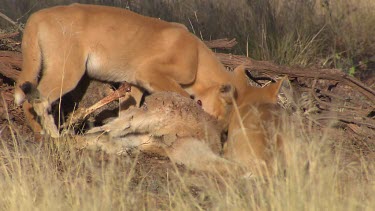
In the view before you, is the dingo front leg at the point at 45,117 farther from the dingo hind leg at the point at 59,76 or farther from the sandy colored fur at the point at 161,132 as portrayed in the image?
the sandy colored fur at the point at 161,132

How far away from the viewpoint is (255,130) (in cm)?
646

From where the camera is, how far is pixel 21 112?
7977 mm

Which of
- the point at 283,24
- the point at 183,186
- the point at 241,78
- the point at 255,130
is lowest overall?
the point at 283,24

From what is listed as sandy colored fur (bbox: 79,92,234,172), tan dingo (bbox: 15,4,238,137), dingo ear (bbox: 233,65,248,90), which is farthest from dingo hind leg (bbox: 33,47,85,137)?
dingo ear (bbox: 233,65,248,90)

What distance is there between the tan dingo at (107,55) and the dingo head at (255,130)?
520 mm

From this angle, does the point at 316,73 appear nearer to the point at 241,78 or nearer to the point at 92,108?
the point at 241,78

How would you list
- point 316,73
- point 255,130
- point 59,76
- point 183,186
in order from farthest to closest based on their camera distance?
point 316,73, point 59,76, point 255,130, point 183,186

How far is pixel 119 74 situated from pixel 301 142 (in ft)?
10.8

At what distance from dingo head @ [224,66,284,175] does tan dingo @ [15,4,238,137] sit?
1.71 ft

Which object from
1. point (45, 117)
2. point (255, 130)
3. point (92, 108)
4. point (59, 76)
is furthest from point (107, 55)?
point (255, 130)

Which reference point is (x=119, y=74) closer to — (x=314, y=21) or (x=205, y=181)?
(x=205, y=181)

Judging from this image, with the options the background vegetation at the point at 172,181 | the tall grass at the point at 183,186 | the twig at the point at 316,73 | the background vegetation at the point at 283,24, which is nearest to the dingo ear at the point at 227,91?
the twig at the point at 316,73

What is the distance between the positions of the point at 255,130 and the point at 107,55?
7.82 ft

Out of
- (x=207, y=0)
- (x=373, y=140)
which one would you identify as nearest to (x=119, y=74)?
(x=373, y=140)
